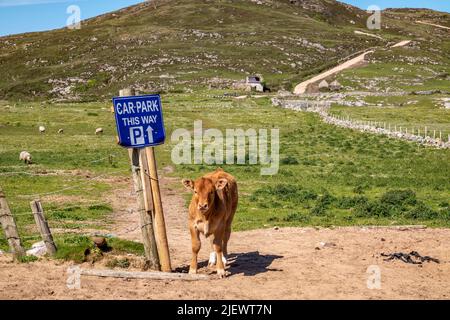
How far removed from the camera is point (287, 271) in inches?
560

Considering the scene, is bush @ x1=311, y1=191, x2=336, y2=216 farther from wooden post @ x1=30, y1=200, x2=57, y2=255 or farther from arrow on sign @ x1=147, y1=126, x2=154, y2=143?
wooden post @ x1=30, y1=200, x2=57, y2=255

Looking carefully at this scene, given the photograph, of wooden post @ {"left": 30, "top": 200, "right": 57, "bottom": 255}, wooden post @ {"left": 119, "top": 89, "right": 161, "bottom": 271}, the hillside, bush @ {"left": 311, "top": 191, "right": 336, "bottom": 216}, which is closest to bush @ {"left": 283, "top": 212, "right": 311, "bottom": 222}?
bush @ {"left": 311, "top": 191, "right": 336, "bottom": 216}

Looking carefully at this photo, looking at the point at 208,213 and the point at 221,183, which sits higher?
the point at 221,183

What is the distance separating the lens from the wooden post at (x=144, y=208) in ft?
46.0

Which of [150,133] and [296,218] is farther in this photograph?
[296,218]

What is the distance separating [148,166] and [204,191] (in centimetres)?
159

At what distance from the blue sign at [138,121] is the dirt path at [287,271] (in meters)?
2.96

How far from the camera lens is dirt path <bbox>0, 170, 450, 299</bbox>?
39.2ft

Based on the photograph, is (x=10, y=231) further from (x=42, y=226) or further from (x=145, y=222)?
(x=145, y=222)

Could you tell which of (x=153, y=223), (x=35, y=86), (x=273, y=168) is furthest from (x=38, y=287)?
(x=35, y=86)

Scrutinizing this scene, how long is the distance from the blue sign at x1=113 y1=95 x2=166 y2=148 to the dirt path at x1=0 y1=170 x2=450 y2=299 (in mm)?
2961

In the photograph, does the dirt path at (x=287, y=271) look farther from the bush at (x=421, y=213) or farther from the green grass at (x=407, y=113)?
the green grass at (x=407, y=113)

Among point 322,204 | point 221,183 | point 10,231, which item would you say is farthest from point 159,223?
point 322,204

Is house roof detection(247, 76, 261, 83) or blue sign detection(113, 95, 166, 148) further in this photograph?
house roof detection(247, 76, 261, 83)
